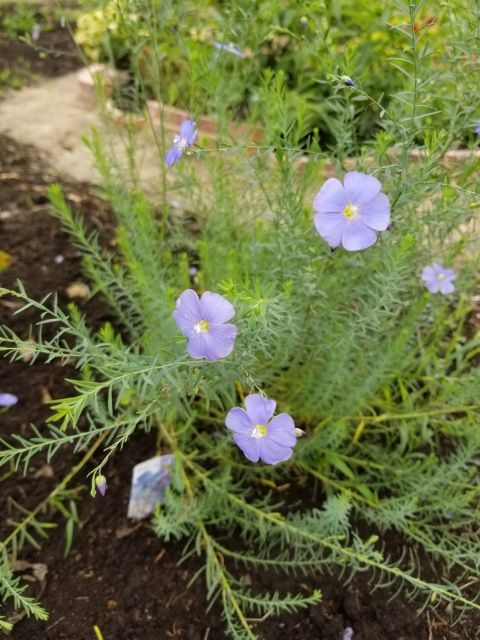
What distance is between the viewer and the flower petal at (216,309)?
1.12m

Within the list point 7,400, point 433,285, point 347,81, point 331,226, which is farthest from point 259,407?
point 7,400

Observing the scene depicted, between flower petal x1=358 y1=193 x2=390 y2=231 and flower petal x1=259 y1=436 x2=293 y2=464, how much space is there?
1.67 ft

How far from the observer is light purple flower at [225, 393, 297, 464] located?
3.95 ft

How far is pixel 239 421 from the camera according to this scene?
4.04 ft

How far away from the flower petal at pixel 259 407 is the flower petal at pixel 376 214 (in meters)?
0.44

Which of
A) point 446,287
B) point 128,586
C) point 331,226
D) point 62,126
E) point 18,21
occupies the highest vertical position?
point 331,226

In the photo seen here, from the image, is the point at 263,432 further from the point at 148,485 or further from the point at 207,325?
the point at 148,485

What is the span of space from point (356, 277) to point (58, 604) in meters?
1.25

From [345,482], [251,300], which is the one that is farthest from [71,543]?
[251,300]

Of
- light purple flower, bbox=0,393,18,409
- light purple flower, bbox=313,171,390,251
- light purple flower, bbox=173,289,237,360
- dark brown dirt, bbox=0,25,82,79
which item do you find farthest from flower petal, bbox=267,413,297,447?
dark brown dirt, bbox=0,25,82,79

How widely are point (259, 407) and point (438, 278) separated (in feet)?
3.34

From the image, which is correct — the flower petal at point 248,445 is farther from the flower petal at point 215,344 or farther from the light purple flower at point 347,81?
the light purple flower at point 347,81

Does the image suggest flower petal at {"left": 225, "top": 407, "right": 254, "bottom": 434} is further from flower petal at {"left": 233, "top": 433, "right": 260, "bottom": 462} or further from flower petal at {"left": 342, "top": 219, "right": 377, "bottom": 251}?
flower petal at {"left": 342, "top": 219, "right": 377, "bottom": 251}

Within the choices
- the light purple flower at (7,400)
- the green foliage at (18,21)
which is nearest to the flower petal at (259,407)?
the light purple flower at (7,400)
